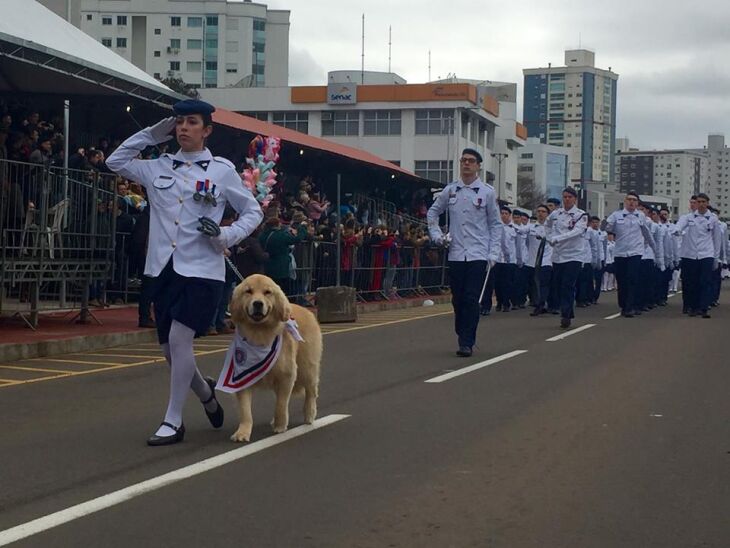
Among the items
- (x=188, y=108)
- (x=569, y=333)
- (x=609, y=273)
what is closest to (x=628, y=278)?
(x=569, y=333)

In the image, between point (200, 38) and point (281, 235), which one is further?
point (200, 38)

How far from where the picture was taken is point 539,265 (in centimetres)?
2575

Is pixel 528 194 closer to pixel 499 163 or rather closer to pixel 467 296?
pixel 499 163

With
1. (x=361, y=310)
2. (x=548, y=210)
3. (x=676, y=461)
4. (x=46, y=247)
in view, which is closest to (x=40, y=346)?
(x=46, y=247)

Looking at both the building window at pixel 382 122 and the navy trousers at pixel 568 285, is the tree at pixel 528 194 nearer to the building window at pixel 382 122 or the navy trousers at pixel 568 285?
the building window at pixel 382 122

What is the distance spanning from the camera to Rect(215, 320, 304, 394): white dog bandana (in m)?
7.71

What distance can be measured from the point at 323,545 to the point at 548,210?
21.3 meters

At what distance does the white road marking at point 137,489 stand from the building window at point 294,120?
8622 centimetres

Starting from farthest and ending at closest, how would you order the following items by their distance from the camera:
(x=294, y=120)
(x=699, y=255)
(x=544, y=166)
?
(x=544, y=166) < (x=294, y=120) < (x=699, y=255)

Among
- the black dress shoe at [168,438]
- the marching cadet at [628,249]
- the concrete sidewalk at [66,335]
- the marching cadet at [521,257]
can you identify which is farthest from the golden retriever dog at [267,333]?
the marching cadet at [521,257]

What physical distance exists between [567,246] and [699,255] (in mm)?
4359

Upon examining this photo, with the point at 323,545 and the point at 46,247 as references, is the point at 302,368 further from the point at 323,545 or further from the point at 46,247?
the point at 46,247

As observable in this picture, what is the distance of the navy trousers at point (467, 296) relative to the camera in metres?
13.9

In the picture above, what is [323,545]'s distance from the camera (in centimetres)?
530
